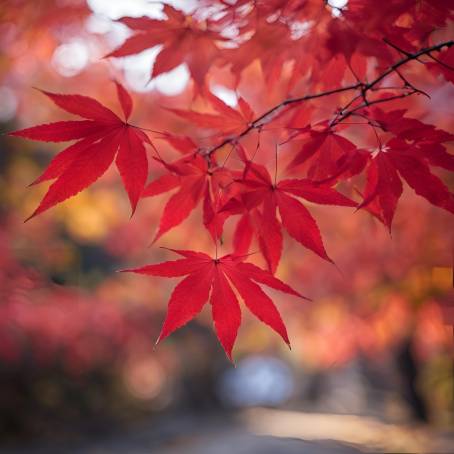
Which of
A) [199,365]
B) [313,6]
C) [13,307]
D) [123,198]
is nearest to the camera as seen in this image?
[313,6]

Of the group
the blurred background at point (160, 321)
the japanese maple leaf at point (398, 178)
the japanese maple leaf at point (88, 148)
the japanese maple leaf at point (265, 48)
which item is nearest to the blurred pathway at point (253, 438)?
the blurred background at point (160, 321)

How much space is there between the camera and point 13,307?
12.9ft

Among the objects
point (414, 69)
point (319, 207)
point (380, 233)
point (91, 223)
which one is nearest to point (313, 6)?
point (414, 69)

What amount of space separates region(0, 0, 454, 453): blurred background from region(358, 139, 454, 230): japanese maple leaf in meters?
0.85

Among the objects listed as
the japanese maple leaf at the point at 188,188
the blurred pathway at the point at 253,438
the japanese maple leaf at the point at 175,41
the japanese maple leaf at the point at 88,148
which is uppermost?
the japanese maple leaf at the point at 175,41

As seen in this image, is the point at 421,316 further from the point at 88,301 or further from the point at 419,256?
the point at 88,301

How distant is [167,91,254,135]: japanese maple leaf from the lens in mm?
1080

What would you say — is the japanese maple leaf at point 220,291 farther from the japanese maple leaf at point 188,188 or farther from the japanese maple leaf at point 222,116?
the japanese maple leaf at point 222,116

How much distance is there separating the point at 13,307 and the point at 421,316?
11.8ft

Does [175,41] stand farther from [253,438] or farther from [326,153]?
[253,438]

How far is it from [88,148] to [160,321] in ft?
21.9

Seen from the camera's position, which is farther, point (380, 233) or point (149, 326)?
point (149, 326)

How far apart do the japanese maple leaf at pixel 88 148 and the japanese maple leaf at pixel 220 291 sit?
0.15m

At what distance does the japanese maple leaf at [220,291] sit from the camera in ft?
2.67
